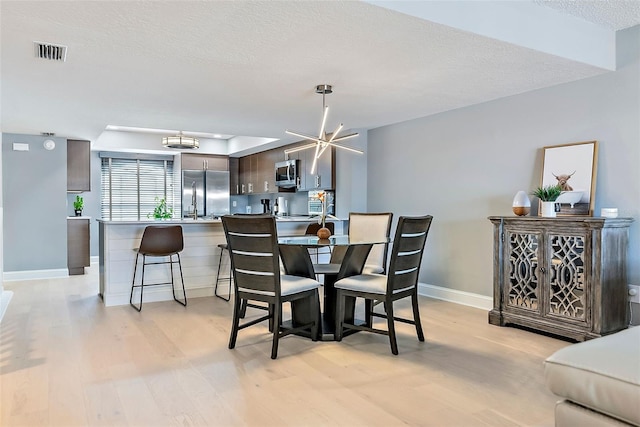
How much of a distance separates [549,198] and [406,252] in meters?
1.36

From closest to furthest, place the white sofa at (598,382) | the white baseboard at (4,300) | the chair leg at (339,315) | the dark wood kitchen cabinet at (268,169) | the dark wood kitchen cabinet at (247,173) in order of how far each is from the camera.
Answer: the white sofa at (598,382) → the chair leg at (339,315) → the white baseboard at (4,300) → the dark wood kitchen cabinet at (268,169) → the dark wood kitchen cabinet at (247,173)

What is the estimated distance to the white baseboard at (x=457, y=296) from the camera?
14.7 ft

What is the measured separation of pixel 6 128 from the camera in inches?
232

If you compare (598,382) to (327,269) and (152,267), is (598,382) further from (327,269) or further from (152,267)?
(152,267)

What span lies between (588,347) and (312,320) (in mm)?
2124

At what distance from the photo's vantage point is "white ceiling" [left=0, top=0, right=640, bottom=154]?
240 cm

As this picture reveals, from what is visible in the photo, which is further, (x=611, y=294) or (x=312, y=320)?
(x=312, y=320)

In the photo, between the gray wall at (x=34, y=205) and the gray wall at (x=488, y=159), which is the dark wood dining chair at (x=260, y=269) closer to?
the gray wall at (x=488, y=159)

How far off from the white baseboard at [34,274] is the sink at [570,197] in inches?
265

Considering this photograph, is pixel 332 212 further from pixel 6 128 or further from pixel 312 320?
pixel 6 128

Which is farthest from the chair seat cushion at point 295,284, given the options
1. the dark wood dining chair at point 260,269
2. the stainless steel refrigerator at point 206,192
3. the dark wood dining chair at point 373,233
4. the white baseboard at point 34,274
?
the stainless steel refrigerator at point 206,192

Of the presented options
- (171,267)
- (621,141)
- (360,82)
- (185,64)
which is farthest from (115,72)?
(621,141)

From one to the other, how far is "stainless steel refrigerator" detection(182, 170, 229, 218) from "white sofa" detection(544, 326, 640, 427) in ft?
26.3

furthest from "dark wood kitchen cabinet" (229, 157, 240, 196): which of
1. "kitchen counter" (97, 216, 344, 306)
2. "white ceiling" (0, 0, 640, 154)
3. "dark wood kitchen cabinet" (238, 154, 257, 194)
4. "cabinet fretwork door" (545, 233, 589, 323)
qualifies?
"cabinet fretwork door" (545, 233, 589, 323)
